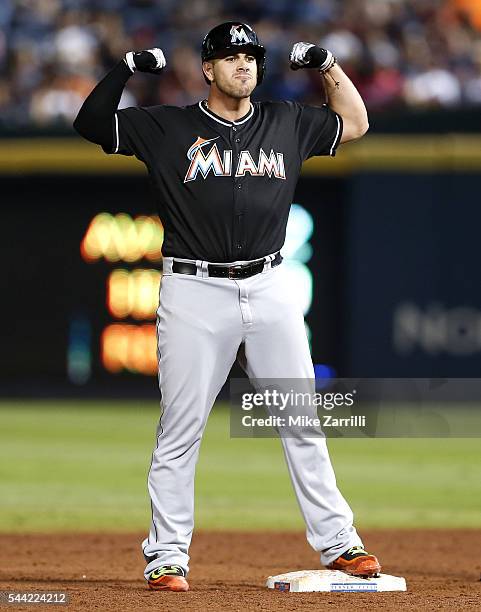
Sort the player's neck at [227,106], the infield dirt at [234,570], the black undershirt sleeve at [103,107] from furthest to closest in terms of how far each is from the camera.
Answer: the player's neck at [227,106] → the black undershirt sleeve at [103,107] → the infield dirt at [234,570]

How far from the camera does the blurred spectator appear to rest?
13.1 m

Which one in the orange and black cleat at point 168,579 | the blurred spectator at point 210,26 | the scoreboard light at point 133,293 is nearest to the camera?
the orange and black cleat at point 168,579

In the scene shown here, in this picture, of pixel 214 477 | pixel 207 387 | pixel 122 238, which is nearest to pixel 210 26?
pixel 122 238

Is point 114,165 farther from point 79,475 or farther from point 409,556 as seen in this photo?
point 409,556

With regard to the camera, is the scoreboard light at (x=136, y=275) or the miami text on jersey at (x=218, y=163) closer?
the miami text on jersey at (x=218, y=163)

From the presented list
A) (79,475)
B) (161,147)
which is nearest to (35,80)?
(79,475)

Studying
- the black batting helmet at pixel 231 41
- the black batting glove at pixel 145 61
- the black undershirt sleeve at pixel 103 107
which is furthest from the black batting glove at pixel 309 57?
the black undershirt sleeve at pixel 103 107

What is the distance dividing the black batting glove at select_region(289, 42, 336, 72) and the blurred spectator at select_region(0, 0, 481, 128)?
7.37 meters

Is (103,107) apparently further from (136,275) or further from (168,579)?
(136,275)

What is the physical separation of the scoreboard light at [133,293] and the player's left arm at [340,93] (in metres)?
7.01

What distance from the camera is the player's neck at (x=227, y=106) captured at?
4.99 meters

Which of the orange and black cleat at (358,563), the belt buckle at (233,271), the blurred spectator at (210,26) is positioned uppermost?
the blurred spectator at (210,26)

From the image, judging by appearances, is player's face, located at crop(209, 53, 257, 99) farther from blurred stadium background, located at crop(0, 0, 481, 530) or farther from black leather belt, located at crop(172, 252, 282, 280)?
blurred stadium background, located at crop(0, 0, 481, 530)

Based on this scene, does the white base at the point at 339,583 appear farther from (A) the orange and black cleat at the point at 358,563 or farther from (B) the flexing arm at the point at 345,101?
(B) the flexing arm at the point at 345,101
